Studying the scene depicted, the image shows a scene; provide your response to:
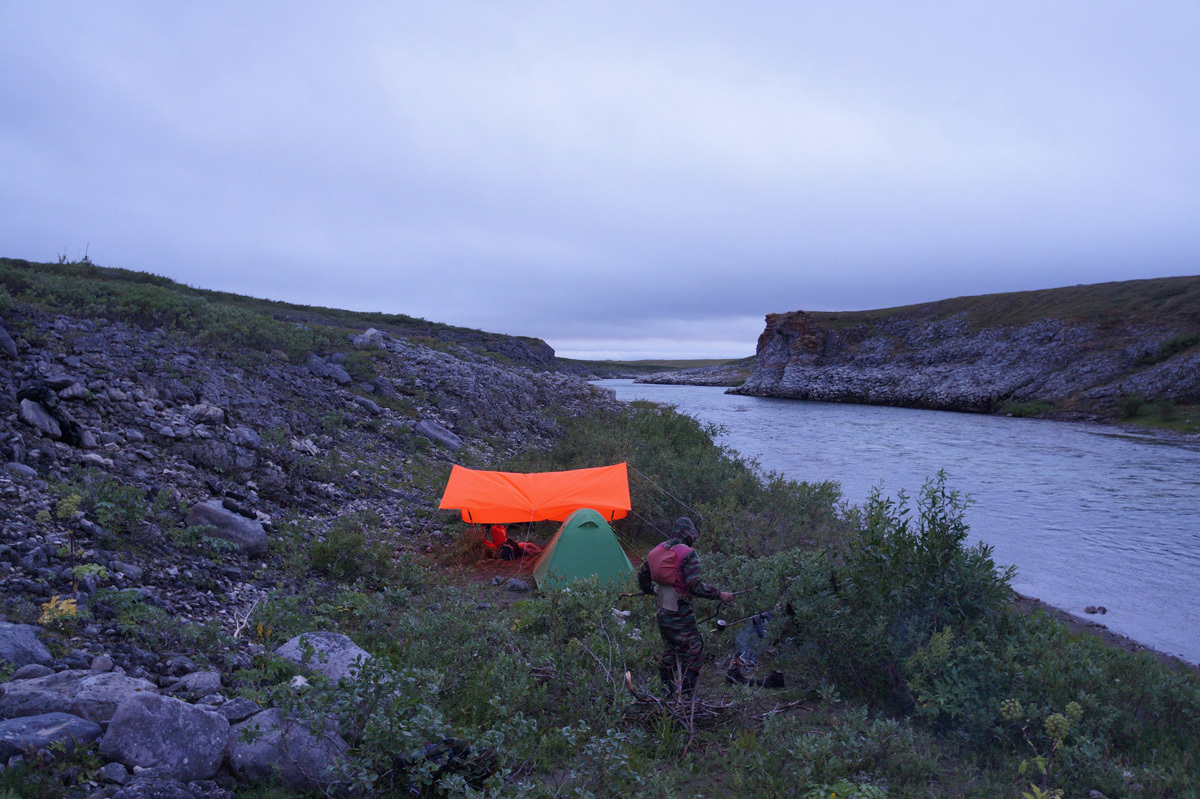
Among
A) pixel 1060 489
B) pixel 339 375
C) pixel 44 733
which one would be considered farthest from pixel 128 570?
pixel 1060 489

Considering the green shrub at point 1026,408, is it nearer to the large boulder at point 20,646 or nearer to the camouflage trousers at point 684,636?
the camouflage trousers at point 684,636

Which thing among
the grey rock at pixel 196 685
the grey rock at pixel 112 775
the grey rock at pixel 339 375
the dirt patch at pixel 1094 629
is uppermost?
the grey rock at pixel 339 375

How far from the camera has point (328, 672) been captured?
5.31m

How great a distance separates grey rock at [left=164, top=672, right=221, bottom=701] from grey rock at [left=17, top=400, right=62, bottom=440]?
5808 mm

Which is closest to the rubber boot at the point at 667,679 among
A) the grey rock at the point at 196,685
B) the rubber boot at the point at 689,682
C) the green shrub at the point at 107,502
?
the rubber boot at the point at 689,682

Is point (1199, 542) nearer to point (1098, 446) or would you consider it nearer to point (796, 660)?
point (796, 660)

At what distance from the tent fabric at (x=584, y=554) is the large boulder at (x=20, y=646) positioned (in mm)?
5805

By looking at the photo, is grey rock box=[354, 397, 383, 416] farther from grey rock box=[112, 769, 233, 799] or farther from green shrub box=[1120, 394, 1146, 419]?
Result: green shrub box=[1120, 394, 1146, 419]

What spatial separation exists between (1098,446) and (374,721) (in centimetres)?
3483

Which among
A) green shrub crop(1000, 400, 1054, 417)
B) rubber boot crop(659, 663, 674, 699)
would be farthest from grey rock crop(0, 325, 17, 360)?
green shrub crop(1000, 400, 1054, 417)

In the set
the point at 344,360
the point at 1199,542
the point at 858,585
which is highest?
the point at 344,360

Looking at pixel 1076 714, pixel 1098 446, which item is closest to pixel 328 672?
pixel 1076 714

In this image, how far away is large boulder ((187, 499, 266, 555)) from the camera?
8.18 meters

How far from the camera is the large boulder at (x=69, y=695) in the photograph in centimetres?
386
